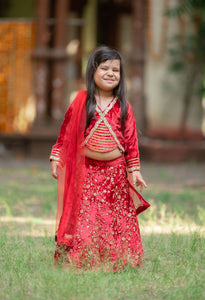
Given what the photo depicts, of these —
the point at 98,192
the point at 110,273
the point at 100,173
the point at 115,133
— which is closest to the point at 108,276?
the point at 110,273

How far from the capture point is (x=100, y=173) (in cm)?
316

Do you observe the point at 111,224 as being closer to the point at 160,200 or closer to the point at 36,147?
the point at 160,200

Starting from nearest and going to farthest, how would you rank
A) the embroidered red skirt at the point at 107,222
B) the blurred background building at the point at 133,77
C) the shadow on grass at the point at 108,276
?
the shadow on grass at the point at 108,276 < the embroidered red skirt at the point at 107,222 < the blurred background building at the point at 133,77

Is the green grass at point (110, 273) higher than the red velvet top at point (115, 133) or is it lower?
lower

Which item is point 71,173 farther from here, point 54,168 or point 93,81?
point 93,81

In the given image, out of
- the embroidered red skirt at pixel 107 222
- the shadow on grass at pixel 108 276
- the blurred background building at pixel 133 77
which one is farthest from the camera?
the blurred background building at pixel 133 77

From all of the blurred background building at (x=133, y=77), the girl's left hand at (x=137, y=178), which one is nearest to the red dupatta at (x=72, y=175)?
the girl's left hand at (x=137, y=178)

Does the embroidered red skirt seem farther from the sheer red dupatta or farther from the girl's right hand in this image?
the girl's right hand

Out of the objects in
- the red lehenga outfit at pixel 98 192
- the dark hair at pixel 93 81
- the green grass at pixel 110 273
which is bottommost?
the green grass at pixel 110 273

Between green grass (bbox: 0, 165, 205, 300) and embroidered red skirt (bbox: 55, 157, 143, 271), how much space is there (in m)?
0.15

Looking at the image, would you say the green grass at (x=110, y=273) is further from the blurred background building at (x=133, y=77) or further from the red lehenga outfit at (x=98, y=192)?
the blurred background building at (x=133, y=77)

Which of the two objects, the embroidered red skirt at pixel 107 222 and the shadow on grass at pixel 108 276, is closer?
the shadow on grass at pixel 108 276

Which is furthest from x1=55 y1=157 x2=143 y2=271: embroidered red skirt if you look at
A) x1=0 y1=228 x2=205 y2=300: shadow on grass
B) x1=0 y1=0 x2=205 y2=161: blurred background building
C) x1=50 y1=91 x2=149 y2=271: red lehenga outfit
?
x1=0 y1=0 x2=205 y2=161: blurred background building

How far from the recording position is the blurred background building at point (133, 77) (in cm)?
913
